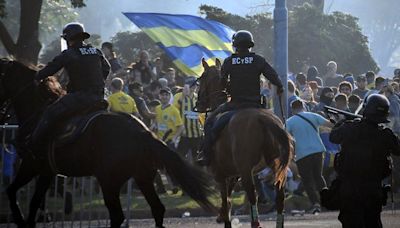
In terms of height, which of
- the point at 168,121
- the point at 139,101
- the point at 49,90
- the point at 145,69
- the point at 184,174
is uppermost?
the point at 49,90

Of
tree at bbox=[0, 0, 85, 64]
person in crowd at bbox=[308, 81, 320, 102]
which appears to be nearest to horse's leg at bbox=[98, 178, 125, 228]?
tree at bbox=[0, 0, 85, 64]

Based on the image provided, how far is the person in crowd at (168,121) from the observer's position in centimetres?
1925

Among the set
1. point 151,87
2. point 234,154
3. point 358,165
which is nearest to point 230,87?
point 234,154

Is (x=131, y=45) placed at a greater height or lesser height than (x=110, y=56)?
lesser

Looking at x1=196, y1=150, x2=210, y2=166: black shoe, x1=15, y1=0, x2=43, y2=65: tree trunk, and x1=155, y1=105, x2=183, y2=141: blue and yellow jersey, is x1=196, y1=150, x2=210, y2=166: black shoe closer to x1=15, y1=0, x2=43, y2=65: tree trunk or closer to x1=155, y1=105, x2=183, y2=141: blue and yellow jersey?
x1=155, y1=105, x2=183, y2=141: blue and yellow jersey

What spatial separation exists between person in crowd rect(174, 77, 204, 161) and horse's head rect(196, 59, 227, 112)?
17.4 feet

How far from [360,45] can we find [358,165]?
2328 centimetres

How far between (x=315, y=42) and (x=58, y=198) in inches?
764

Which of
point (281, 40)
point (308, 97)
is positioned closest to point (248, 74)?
point (281, 40)

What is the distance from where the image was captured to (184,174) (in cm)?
1164

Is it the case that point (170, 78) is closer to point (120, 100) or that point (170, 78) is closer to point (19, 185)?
point (120, 100)

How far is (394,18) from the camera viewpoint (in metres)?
91.4

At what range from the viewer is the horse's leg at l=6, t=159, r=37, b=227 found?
12586mm

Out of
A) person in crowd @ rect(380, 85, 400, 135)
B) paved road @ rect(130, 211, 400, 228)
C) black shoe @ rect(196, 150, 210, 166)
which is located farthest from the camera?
person in crowd @ rect(380, 85, 400, 135)
